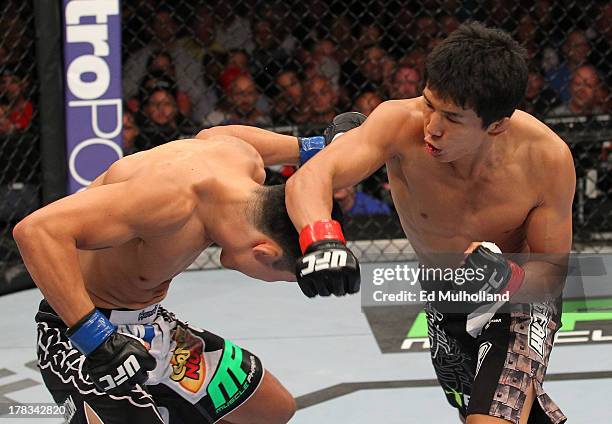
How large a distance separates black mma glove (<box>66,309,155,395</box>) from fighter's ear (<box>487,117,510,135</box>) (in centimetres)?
78

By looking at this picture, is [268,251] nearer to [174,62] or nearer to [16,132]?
[16,132]

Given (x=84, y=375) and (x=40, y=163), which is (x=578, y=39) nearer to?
(x=40, y=163)

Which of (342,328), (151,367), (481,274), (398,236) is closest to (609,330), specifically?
(342,328)

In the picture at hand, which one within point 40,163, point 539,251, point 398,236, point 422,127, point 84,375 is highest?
point 422,127

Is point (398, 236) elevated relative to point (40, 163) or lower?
lower

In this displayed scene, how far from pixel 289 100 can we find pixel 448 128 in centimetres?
310

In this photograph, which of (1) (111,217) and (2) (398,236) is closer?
(1) (111,217)

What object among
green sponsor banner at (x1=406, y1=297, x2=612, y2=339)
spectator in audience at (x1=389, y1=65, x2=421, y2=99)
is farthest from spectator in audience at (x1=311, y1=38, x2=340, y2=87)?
green sponsor banner at (x1=406, y1=297, x2=612, y2=339)

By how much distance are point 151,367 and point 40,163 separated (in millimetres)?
2730

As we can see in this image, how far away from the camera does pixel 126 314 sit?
2115mm

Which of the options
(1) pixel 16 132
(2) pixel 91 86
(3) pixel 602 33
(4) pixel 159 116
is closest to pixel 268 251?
(2) pixel 91 86

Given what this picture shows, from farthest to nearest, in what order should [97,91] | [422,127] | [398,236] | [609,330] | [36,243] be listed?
[398,236]
[97,91]
[609,330]
[422,127]
[36,243]

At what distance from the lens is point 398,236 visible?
4.86 m

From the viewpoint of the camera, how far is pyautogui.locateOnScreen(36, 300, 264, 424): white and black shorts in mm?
2033
